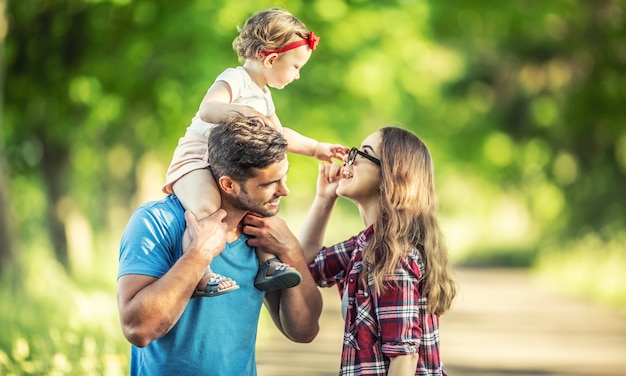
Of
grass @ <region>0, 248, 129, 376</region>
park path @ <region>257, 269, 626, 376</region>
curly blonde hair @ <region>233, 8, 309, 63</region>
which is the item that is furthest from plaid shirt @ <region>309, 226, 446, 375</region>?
park path @ <region>257, 269, 626, 376</region>

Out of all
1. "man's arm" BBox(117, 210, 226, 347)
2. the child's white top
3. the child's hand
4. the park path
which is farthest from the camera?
the park path

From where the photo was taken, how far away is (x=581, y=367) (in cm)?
1183

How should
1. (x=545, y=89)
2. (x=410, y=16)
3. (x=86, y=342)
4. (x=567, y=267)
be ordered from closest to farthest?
(x=86, y=342)
(x=410, y=16)
(x=567, y=267)
(x=545, y=89)

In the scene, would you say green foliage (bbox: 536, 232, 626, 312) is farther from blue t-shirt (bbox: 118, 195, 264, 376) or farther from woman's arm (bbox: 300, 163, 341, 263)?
blue t-shirt (bbox: 118, 195, 264, 376)

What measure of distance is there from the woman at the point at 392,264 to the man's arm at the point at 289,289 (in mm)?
149

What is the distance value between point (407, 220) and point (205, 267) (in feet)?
3.11

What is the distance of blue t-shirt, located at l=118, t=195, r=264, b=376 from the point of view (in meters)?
4.20

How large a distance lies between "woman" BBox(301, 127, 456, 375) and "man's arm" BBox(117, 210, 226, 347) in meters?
0.71

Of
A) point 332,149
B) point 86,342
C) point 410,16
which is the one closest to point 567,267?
point 410,16

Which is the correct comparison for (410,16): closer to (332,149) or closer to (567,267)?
(567,267)

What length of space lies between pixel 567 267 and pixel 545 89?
10.2m

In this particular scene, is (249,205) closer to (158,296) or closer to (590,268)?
(158,296)

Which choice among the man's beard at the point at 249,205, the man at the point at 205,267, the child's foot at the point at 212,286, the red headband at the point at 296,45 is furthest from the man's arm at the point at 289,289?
the red headband at the point at 296,45

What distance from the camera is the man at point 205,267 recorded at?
13.4 ft
